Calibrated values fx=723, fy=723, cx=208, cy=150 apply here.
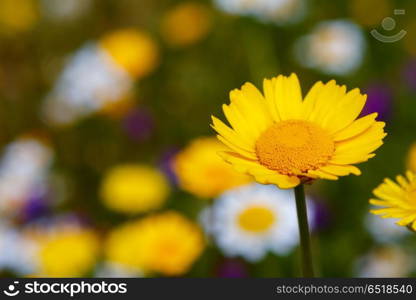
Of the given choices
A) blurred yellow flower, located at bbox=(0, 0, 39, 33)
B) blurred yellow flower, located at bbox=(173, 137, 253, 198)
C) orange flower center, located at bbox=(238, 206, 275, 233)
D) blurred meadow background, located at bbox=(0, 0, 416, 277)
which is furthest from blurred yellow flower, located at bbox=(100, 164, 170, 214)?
blurred yellow flower, located at bbox=(0, 0, 39, 33)

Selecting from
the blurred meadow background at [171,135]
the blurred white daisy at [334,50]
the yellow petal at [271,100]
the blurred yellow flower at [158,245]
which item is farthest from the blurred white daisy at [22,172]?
the yellow petal at [271,100]

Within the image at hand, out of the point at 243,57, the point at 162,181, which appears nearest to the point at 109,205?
the point at 162,181

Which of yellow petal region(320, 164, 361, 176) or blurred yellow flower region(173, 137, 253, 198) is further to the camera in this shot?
blurred yellow flower region(173, 137, 253, 198)

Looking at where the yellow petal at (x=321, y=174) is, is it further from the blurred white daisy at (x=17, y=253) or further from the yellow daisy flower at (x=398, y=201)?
the blurred white daisy at (x=17, y=253)

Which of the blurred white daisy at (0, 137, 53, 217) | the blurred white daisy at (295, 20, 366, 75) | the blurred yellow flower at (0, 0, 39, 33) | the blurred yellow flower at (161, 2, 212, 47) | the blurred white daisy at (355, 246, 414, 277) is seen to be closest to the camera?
the blurred white daisy at (355, 246, 414, 277)

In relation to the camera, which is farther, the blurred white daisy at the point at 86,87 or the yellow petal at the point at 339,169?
the blurred white daisy at the point at 86,87

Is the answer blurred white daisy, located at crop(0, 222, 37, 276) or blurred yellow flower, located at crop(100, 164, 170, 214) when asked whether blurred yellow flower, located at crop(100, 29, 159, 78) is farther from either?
blurred white daisy, located at crop(0, 222, 37, 276)
